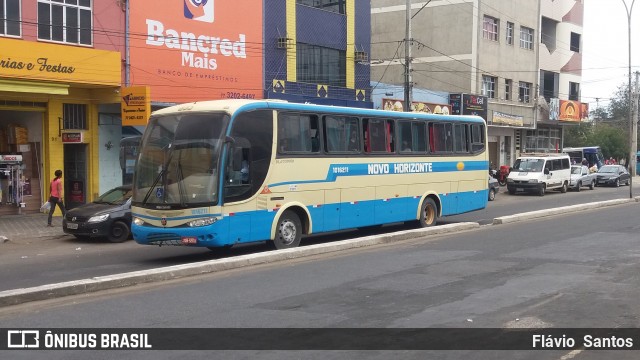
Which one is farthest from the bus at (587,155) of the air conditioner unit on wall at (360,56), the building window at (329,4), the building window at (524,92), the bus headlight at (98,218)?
the bus headlight at (98,218)

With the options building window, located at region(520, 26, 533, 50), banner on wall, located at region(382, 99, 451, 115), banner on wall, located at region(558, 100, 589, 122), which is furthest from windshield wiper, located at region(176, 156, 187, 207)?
banner on wall, located at region(558, 100, 589, 122)

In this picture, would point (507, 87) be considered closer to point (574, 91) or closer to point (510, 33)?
point (510, 33)

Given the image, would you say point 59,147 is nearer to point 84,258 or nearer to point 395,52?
point 84,258

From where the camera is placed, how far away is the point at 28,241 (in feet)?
53.5

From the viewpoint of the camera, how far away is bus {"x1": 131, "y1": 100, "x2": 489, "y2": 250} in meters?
11.9

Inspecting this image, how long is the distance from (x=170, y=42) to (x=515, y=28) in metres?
29.7

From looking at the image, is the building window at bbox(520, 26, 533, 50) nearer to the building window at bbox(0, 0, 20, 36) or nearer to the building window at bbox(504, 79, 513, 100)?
the building window at bbox(504, 79, 513, 100)

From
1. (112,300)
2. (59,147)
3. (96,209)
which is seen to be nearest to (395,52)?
(59,147)

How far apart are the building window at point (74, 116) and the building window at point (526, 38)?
3395 cm

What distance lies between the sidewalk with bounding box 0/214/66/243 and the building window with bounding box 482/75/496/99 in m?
29.5

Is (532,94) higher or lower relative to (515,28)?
lower

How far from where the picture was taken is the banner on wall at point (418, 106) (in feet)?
107

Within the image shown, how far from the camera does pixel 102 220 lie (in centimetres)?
1574

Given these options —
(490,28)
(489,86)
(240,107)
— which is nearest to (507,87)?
(489,86)
